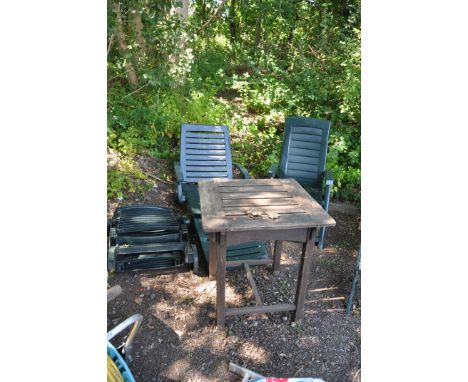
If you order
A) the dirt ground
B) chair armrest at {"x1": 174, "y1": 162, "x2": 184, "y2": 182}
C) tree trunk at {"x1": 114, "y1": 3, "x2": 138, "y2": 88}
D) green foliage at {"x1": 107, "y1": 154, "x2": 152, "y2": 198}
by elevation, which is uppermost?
tree trunk at {"x1": 114, "y1": 3, "x2": 138, "y2": 88}

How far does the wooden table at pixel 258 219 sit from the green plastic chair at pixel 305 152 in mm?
989

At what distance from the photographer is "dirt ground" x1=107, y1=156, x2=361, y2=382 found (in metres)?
1.90

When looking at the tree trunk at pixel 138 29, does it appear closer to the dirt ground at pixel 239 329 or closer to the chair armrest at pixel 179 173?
the chair armrest at pixel 179 173

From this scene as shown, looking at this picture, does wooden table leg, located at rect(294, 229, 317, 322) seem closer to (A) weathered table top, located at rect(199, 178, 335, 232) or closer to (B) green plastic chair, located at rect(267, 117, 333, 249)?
(A) weathered table top, located at rect(199, 178, 335, 232)

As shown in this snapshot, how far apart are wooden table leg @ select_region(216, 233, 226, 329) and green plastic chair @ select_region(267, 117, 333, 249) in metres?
1.57

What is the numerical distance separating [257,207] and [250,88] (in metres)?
3.99

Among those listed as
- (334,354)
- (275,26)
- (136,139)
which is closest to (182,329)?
(334,354)

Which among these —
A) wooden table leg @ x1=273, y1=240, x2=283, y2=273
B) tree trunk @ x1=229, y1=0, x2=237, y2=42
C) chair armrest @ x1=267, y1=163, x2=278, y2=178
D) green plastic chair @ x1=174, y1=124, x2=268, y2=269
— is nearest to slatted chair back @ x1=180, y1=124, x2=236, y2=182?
green plastic chair @ x1=174, y1=124, x2=268, y2=269

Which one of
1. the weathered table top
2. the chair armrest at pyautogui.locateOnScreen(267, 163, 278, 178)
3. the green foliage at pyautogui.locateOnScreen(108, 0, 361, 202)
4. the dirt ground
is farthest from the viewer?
the green foliage at pyautogui.locateOnScreen(108, 0, 361, 202)

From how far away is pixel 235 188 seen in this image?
7.60 ft

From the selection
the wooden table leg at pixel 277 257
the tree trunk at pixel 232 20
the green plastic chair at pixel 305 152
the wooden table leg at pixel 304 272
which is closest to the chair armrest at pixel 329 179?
the green plastic chair at pixel 305 152

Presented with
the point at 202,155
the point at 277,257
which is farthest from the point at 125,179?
the point at 277,257
